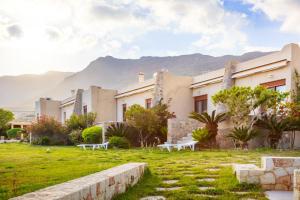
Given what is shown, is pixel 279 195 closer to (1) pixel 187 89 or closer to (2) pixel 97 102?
(1) pixel 187 89

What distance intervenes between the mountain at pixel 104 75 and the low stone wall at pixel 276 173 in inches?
2852

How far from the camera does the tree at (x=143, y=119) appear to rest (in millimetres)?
19606

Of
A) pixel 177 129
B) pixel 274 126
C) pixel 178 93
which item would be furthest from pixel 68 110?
pixel 274 126

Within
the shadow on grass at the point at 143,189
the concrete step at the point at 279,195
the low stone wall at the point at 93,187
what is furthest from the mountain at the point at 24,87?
the concrete step at the point at 279,195

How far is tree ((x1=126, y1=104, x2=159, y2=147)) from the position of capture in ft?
Answer: 64.3

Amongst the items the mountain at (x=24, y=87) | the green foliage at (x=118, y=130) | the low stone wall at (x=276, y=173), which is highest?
the mountain at (x=24, y=87)

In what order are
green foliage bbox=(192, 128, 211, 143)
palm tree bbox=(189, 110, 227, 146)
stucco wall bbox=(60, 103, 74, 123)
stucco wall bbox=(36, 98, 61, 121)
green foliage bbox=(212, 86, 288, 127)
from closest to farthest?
green foliage bbox=(212, 86, 288, 127), green foliage bbox=(192, 128, 211, 143), palm tree bbox=(189, 110, 227, 146), stucco wall bbox=(60, 103, 74, 123), stucco wall bbox=(36, 98, 61, 121)

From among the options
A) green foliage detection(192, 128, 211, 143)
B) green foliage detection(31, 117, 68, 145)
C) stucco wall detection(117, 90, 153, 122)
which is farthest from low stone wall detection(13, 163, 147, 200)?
green foliage detection(31, 117, 68, 145)

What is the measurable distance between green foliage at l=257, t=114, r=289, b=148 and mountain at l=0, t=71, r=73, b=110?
88609 mm

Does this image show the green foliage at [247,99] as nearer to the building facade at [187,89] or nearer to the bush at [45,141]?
the building facade at [187,89]

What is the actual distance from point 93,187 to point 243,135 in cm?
1233

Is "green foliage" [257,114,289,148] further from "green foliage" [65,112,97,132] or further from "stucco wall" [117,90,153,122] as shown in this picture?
"green foliage" [65,112,97,132]

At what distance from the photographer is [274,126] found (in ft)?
52.1

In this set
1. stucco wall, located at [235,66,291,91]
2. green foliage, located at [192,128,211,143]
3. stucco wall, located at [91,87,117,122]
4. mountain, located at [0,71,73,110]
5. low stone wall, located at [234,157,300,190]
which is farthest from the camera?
mountain, located at [0,71,73,110]
